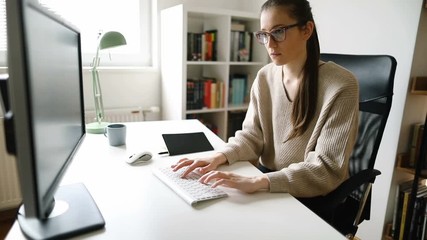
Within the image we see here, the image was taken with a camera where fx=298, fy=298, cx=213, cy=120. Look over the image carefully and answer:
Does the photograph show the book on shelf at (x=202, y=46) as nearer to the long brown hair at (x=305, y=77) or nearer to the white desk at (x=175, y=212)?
the long brown hair at (x=305, y=77)

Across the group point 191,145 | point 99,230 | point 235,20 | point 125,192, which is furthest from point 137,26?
point 99,230

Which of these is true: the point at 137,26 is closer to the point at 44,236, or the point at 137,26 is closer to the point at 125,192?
the point at 125,192

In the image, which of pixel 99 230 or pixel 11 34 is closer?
pixel 11 34

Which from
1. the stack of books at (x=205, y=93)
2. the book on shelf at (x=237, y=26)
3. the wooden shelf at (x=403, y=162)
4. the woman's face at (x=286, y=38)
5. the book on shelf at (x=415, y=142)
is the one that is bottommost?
the wooden shelf at (x=403, y=162)

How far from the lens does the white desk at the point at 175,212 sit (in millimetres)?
686

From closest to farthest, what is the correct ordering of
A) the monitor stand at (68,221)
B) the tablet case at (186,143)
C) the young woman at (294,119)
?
the monitor stand at (68,221), the young woman at (294,119), the tablet case at (186,143)

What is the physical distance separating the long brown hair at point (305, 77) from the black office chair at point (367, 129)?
23 centimetres

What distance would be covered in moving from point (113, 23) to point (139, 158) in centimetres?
167

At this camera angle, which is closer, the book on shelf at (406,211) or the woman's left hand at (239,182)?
the woman's left hand at (239,182)

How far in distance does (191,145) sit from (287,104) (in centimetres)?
44

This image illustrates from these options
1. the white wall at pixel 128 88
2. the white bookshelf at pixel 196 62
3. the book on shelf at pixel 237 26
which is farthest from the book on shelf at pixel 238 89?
the white wall at pixel 128 88

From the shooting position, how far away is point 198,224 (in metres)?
0.72

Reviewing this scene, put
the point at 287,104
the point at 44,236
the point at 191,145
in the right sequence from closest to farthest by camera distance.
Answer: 1. the point at 44,236
2. the point at 287,104
3. the point at 191,145

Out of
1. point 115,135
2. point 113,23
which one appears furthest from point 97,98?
point 113,23
